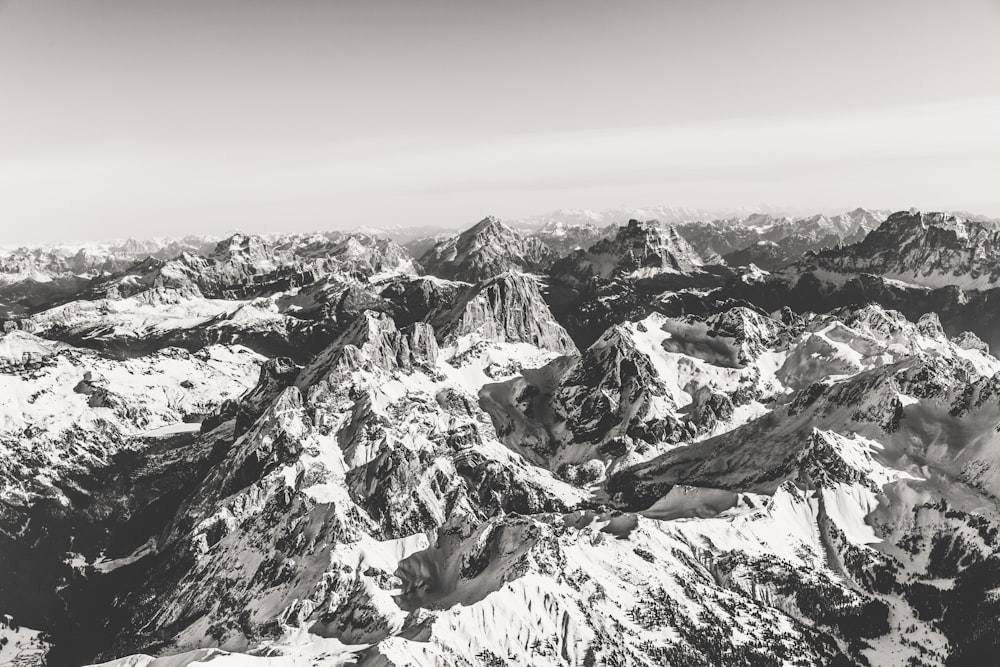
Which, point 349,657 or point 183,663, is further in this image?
point 349,657

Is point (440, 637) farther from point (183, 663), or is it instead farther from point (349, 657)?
point (183, 663)

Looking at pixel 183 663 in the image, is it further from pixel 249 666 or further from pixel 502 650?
pixel 502 650

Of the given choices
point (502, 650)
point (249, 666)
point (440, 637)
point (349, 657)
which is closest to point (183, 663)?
point (249, 666)

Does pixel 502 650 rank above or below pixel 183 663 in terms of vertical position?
below

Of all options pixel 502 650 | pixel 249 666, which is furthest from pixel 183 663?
pixel 502 650

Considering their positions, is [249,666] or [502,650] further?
[502,650]

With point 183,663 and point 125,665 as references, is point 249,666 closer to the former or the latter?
point 183,663

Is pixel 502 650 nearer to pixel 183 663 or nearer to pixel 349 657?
pixel 349 657
